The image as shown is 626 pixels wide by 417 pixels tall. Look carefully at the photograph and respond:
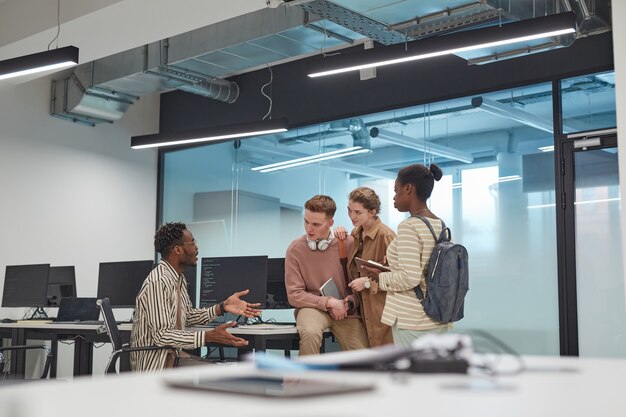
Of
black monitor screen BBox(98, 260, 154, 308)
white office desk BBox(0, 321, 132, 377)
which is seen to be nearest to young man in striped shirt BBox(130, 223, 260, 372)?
white office desk BBox(0, 321, 132, 377)

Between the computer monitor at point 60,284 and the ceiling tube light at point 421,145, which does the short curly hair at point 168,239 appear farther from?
the ceiling tube light at point 421,145

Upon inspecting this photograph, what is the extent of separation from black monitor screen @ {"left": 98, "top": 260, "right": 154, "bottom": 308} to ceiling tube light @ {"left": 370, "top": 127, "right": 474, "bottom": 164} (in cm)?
253

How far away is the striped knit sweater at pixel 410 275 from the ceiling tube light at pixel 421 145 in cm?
322

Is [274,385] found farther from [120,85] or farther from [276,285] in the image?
[120,85]

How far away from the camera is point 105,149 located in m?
Answer: 8.85

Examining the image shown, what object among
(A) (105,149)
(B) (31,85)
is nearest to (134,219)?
(A) (105,149)

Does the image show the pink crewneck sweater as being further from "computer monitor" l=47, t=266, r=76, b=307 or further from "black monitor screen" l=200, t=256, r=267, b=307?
"computer monitor" l=47, t=266, r=76, b=307

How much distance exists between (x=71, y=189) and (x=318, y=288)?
472 cm

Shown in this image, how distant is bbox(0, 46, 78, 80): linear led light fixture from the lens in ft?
17.4

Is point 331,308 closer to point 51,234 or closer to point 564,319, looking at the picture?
point 564,319

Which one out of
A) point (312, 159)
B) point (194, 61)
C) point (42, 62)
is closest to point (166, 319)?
point (42, 62)

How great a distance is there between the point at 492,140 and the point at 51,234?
463cm

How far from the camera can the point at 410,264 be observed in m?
3.61

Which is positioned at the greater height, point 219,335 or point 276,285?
point 276,285
